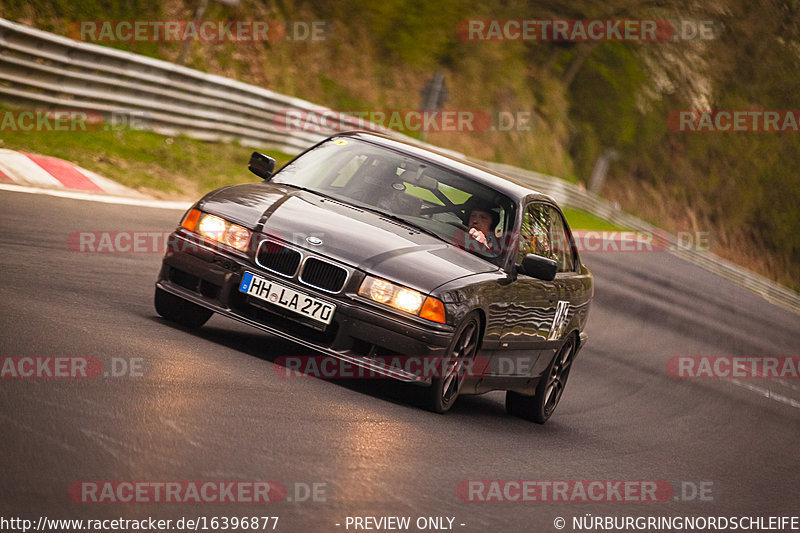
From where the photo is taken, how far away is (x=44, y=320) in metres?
7.31

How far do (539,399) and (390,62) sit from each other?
108ft

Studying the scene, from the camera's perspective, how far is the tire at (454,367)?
730cm

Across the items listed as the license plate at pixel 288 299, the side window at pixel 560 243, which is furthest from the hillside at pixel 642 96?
the license plate at pixel 288 299

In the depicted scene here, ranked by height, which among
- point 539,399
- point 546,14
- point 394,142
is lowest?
point 539,399

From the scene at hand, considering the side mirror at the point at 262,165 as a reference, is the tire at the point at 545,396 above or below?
below

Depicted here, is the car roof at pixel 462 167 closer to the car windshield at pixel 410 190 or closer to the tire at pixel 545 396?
the car windshield at pixel 410 190

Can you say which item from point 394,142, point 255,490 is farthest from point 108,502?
point 394,142

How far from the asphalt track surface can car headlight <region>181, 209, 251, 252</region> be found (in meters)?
0.66

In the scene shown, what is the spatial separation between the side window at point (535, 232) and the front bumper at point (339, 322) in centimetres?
143

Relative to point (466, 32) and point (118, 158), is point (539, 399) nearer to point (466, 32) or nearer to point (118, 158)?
point (118, 158)

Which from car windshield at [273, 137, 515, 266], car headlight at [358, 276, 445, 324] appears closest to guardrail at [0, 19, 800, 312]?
car windshield at [273, 137, 515, 266]

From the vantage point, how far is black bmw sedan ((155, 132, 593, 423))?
7133 mm

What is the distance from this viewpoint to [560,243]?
9312 millimetres

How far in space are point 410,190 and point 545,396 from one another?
6.06 feet
